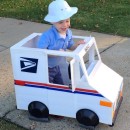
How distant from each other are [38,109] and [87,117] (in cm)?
56

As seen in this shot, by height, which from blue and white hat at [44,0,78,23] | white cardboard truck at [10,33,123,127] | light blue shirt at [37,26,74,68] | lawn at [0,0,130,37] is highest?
blue and white hat at [44,0,78,23]

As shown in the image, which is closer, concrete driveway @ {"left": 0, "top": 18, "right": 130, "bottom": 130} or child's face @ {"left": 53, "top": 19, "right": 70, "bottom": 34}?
child's face @ {"left": 53, "top": 19, "right": 70, "bottom": 34}

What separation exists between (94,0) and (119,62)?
4.06 metres

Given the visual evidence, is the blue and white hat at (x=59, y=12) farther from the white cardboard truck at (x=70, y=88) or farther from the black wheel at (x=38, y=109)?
the black wheel at (x=38, y=109)

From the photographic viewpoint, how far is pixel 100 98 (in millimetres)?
3305

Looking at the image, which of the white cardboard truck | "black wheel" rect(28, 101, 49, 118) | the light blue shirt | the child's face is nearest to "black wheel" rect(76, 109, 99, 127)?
the white cardboard truck

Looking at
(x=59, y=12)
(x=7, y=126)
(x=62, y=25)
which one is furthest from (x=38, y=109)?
(x=59, y=12)

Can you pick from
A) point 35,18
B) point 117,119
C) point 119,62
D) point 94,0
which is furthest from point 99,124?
point 94,0

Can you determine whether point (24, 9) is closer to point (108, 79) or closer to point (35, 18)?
point (35, 18)

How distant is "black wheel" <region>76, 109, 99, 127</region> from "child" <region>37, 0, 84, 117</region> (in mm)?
450

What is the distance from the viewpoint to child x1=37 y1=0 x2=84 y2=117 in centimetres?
341

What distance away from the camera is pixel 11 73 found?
4840 millimetres

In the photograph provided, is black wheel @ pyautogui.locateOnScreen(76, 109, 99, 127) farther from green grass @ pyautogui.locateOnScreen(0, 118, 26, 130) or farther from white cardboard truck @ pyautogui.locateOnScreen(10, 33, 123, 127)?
green grass @ pyautogui.locateOnScreen(0, 118, 26, 130)

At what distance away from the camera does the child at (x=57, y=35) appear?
3.41 m
